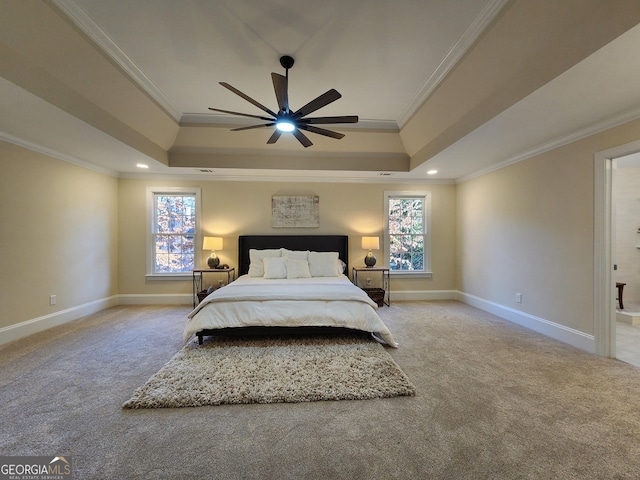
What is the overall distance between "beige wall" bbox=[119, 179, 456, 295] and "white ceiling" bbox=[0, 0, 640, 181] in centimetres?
142

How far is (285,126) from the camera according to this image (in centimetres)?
258

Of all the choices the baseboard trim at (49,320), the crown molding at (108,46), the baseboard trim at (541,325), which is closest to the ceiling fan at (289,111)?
the crown molding at (108,46)

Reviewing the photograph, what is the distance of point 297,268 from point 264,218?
139 cm

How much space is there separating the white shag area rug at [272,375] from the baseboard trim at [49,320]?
7.25 feet

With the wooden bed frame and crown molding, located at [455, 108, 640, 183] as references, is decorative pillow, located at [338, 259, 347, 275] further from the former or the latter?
crown molding, located at [455, 108, 640, 183]

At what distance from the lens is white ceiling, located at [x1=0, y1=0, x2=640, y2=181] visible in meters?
2.00

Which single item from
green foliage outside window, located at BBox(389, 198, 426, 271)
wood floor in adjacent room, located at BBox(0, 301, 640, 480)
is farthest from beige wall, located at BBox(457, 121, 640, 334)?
green foliage outside window, located at BBox(389, 198, 426, 271)

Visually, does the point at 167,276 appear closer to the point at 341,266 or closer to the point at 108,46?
the point at 341,266

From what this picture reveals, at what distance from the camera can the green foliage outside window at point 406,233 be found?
5.29 m

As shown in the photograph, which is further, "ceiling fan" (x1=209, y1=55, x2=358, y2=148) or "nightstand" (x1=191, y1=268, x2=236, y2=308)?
"nightstand" (x1=191, y1=268, x2=236, y2=308)

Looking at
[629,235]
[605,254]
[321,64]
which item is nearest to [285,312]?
[321,64]

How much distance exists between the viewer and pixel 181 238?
197 inches

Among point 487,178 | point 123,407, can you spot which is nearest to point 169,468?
point 123,407

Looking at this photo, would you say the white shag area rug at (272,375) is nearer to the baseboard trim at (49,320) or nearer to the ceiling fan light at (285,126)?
the baseboard trim at (49,320)
